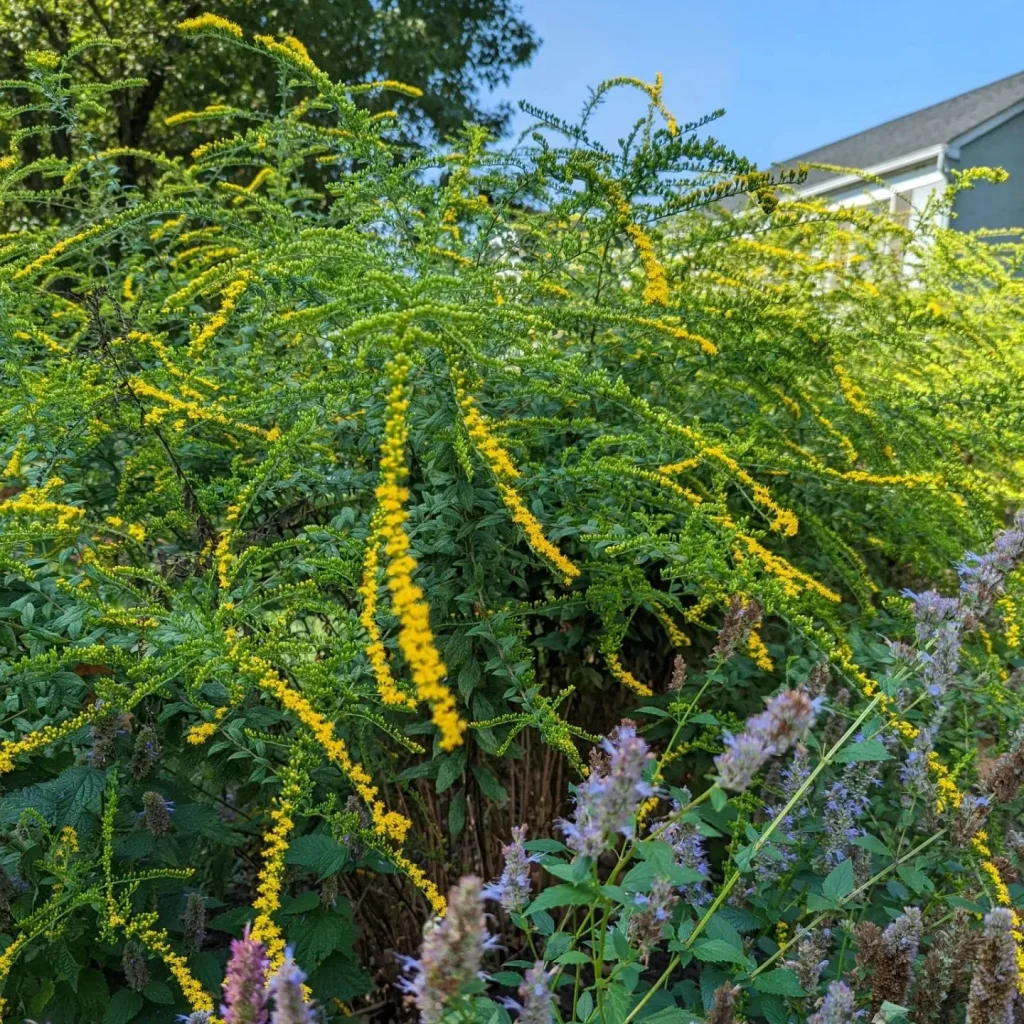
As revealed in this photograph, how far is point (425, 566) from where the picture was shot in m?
1.87

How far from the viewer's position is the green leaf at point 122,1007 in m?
1.57

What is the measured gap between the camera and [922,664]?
151 centimetres

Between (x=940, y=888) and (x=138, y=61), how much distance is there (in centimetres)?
1575

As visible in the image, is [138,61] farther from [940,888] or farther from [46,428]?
[940,888]

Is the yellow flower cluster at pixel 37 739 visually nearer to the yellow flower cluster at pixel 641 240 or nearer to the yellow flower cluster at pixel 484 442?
the yellow flower cluster at pixel 484 442

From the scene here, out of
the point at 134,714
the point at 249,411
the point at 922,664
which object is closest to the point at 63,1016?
the point at 134,714

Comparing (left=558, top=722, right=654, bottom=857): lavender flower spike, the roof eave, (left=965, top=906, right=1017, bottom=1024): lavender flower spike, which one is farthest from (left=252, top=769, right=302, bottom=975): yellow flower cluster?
the roof eave

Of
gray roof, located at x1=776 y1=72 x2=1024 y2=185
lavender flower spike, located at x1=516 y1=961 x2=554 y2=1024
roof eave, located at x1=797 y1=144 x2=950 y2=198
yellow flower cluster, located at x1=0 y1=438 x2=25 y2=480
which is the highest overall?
gray roof, located at x1=776 y1=72 x2=1024 y2=185

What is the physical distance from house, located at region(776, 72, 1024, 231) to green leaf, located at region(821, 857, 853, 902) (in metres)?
18.6

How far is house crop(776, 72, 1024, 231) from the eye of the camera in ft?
62.1

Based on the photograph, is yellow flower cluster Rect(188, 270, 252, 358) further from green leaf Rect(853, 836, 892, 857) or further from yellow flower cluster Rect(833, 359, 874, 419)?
green leaf Rect(853, 836, 892, 857)

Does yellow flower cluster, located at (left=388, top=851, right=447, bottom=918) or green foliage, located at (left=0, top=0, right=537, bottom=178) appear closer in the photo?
yellow flower cluster, located at (left=388, top=851, right=447, bottom=918)

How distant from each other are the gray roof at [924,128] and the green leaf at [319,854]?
20230 mm

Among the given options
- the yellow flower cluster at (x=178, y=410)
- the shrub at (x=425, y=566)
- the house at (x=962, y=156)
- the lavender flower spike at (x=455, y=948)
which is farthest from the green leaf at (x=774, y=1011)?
the house at (x=962, y=156)
